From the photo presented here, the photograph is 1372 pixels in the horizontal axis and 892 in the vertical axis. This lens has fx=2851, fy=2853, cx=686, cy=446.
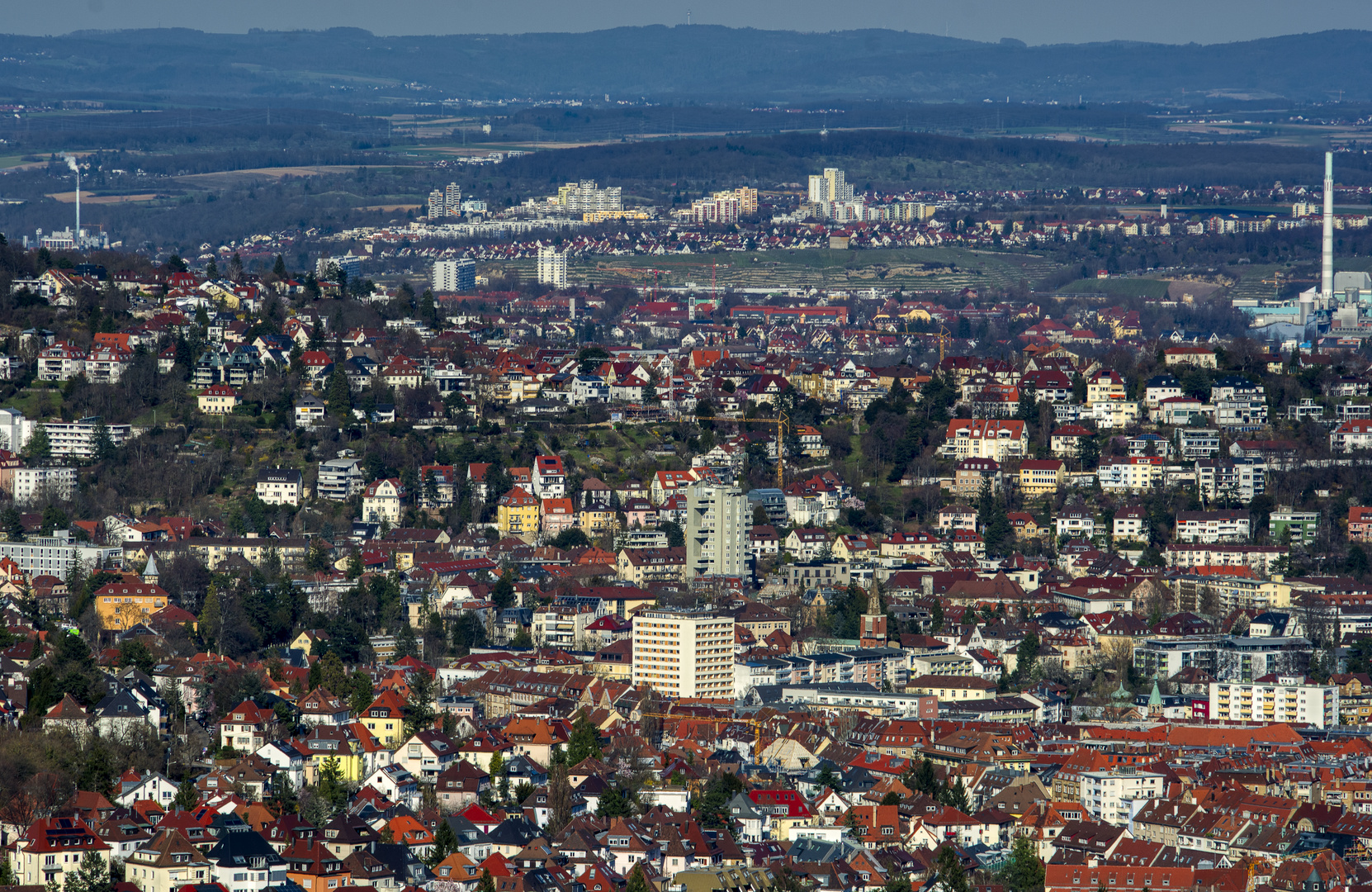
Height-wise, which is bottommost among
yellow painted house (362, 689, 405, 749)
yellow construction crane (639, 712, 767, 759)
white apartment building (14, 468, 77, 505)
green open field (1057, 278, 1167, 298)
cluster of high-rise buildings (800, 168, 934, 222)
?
yellow construction crane (639, 712, 767, 759)

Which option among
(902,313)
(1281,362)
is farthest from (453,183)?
(1281,362)

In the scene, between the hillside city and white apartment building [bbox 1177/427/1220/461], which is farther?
white apartment building [bbox 1177/427/1220/461]

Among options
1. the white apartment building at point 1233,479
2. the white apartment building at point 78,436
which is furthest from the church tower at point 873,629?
the white apartment building at point 78,436

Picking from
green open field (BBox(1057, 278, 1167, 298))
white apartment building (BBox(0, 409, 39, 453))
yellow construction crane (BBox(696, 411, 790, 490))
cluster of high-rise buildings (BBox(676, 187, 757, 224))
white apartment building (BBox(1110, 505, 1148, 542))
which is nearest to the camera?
white apartment building (BBox(1110, 505, 1148, 542))

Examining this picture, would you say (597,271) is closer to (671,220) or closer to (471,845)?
(671,220)

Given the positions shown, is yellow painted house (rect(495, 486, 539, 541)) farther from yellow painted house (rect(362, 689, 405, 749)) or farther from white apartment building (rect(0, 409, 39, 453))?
yellow painted house (rect(362, 689, 405, 749))

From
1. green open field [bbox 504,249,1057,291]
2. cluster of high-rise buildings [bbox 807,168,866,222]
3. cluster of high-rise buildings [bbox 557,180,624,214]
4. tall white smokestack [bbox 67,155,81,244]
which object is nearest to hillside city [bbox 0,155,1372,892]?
green open field [bbox 504,249,1057,291]
